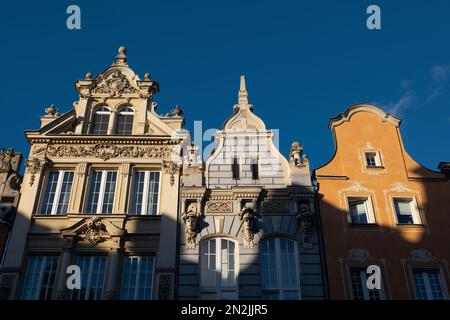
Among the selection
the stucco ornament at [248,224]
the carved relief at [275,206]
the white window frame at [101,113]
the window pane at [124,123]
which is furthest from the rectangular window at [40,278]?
the carved relief at [275,206]

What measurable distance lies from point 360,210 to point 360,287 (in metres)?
3.17

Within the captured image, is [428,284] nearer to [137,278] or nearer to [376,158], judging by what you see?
[376,158]

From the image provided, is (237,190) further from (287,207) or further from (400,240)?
(400,240)

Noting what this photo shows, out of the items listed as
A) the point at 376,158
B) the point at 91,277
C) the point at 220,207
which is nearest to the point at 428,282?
the point at 376,158

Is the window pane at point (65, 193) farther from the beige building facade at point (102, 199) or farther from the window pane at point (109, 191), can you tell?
the window pane at point (109, 191)

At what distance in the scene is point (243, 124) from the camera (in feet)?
76.9

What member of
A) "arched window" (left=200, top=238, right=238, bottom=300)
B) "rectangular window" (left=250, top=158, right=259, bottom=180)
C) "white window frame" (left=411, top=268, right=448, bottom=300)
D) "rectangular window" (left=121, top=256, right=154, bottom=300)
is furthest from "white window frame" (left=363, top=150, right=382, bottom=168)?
"rectangular window" (left=121, top=256, right=154, bottom=300)

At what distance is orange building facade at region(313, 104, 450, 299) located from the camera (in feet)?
62.3

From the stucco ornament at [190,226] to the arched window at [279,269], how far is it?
243 centimetres

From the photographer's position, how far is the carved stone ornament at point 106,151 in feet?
72.5

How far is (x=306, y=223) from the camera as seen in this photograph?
1980cm

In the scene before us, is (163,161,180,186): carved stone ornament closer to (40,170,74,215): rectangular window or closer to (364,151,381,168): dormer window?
(40,170,74,215): rectangular window

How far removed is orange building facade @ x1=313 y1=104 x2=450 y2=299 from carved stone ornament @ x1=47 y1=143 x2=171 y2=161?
6.41m
